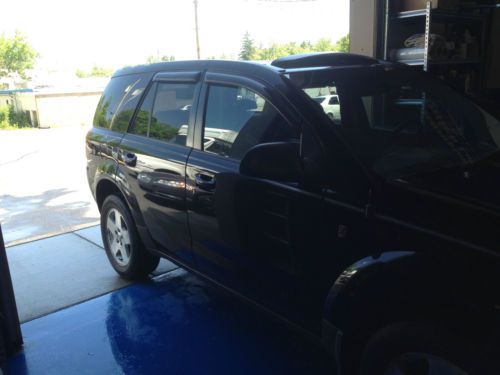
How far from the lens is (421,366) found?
5.97 ft

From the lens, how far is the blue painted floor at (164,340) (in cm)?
278

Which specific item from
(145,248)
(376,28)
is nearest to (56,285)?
(145,248)

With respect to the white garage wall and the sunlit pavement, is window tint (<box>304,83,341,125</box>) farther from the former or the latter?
the sunlit pavement

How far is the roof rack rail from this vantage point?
2660 mm

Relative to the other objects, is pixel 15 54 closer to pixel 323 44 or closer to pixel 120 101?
pixel 323 44

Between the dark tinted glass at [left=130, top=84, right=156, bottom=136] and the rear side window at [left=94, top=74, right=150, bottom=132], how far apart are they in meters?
0.10

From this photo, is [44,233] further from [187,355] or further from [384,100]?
[384,100]

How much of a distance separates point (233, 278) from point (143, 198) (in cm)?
101

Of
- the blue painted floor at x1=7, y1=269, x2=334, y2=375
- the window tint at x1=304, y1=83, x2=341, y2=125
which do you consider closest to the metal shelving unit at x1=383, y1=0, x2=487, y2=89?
the window tint at x1=304, y1=83, x2=341, y2=125

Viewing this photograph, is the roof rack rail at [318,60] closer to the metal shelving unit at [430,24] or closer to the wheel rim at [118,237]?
the wheel rim at [118,237]

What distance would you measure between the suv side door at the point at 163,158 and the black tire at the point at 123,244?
0.23m

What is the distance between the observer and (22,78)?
52281mm

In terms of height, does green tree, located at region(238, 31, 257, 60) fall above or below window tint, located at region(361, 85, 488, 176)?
above

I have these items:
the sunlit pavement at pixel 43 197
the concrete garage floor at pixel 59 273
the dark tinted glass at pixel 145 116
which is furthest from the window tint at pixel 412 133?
the sunlit pavement at pixel 43 197
